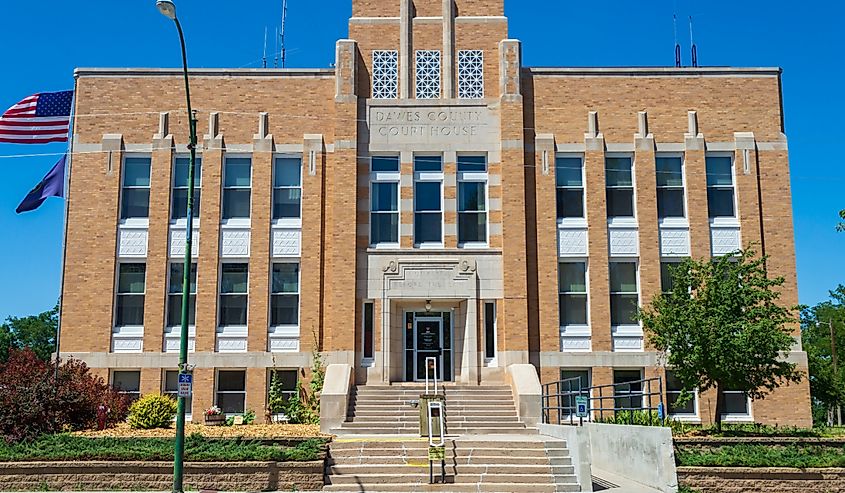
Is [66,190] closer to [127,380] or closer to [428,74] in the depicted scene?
[127,380]

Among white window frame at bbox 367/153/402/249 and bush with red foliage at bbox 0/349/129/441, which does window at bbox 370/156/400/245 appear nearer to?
white window frame at bbox 367/153/402/249

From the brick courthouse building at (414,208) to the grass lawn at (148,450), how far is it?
293 inches

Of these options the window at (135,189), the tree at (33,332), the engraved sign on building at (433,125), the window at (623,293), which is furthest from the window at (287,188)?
the tree at (33,332)

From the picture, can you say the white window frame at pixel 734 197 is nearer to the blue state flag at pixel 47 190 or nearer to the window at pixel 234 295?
the window at pixel 234 295

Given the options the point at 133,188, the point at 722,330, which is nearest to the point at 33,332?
the point at 133,188

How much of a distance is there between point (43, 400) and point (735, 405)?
20.0 meters

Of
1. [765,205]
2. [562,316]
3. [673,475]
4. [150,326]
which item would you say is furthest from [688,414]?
[150,326]

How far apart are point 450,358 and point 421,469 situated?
8617 mm

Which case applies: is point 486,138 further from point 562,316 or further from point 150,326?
point 150,326

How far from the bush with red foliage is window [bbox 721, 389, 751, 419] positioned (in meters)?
18.2

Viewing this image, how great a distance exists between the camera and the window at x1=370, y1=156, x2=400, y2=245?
2752cm

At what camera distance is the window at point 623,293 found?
27.4 m

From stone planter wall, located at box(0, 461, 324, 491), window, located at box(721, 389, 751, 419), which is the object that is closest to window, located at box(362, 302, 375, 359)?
stone planter wall, located at box(0, 461, 324, 491)

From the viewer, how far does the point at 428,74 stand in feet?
93.6
